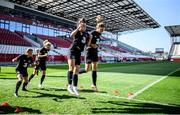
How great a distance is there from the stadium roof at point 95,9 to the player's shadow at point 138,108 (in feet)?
123

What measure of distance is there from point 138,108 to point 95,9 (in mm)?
43992

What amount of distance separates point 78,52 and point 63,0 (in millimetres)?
35589

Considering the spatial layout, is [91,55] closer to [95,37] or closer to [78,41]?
[95,37]

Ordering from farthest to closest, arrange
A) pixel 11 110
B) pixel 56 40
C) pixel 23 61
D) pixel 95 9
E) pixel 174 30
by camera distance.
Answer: pixel 174 30 → pixel 56 40 → pixel 95 9 → pixel 23 61 → pixel 11 110

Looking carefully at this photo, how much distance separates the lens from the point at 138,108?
6.12 metres

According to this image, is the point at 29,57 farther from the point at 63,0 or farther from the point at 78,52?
the point at 63,0

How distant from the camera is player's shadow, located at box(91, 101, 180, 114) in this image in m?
5.73

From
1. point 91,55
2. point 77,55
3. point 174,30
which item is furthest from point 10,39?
point 174,30

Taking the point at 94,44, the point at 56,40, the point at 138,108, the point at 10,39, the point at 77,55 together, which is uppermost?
the point at 56,40

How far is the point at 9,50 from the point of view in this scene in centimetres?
3434

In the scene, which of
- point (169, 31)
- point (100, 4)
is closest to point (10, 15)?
point (100, 4)

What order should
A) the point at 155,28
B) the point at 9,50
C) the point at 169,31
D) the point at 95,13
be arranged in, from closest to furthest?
the point at 9,50, the point at 95,13, the point at 155,28, the point at 169,31

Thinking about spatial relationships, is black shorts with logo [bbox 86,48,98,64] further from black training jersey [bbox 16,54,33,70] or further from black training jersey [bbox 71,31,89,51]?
black training jersey [bbox 16,54,33,70]

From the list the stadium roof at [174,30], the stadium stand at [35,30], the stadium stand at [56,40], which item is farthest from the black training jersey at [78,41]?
the stadium roof at [174,30]
